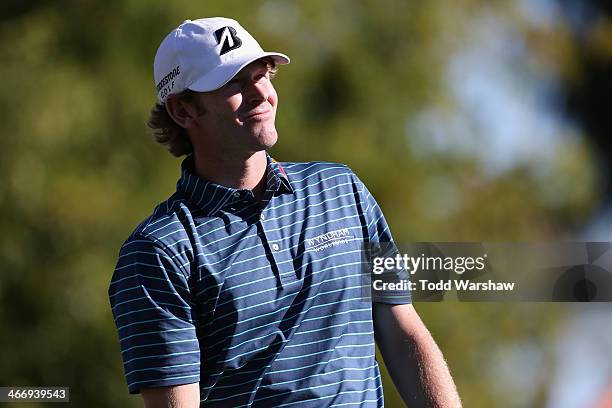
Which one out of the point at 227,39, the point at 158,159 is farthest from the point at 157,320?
the point at 158,159

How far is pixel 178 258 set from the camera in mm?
2037

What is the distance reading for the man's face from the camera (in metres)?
2.18

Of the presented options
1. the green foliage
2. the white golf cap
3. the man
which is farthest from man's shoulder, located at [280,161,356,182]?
the green foliage

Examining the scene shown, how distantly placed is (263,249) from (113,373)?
128 inches

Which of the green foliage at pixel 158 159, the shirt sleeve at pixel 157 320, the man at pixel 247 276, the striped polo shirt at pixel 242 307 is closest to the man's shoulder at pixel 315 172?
the man at pixel 247 276

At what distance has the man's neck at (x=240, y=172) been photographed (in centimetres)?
223

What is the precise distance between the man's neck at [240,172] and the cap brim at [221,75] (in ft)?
0.46

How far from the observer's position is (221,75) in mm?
2201

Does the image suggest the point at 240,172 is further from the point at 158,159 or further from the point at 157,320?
the point at 158,159

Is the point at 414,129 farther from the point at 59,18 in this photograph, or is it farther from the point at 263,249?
the point at 263,249

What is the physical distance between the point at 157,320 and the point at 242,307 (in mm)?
151

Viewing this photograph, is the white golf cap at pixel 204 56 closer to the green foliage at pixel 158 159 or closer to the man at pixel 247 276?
the man at pixel 247 276

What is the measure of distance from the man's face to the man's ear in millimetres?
43

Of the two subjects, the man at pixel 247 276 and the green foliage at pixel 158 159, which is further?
the green foliage at pixel 158 159
